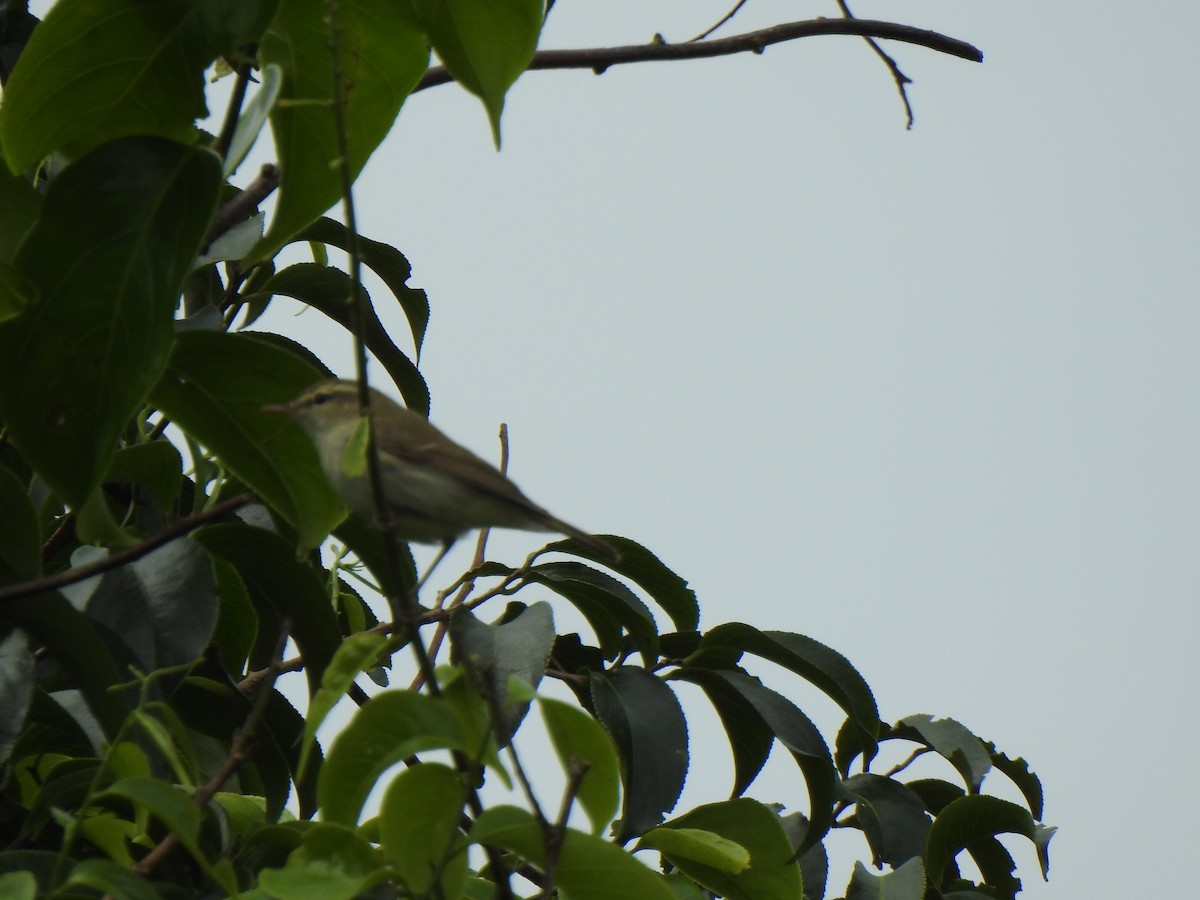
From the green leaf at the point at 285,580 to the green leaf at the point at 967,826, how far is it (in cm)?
123

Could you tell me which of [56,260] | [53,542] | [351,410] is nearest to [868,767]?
[351,410]

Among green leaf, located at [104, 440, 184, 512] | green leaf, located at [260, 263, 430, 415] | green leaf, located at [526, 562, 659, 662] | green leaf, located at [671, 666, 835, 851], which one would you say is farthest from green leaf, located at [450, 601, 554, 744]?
green leaf, located at [260, 263, 430, 415]

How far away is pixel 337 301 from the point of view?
2920mm

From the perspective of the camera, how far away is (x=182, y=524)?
1851mm

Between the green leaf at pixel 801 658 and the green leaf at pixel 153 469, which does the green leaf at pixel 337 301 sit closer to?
the green leaf at pixel 153 469

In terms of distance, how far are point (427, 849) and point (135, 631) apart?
801mm

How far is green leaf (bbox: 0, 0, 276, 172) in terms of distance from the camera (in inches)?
65.2

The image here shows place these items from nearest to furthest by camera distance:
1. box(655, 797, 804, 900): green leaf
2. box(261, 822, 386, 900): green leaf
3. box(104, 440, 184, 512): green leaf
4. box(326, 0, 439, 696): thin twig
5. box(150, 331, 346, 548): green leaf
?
1. box(326, 0, 439, 696): thin twig
2. box(261, 822, 386, 900): green leaf
3. box(150, 331, 346, 548): green leaf
4. box(655, 797, 804, 900): green leaf
5. box(104, 440, 184, 512): green leaf

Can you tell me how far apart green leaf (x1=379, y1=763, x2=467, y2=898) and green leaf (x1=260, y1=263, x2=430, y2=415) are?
4.56ft

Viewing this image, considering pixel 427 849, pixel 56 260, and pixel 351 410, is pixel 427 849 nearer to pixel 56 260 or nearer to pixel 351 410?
pixel 56 260

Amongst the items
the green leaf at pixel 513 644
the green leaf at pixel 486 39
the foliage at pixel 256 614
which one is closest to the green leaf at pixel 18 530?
the foliage at pixel 256 614

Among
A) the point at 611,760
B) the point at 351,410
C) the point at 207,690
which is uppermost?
the point at 351,410

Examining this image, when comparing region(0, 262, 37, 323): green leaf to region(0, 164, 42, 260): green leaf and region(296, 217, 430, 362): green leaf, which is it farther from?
region(296, 217, 430, 362): green leaf

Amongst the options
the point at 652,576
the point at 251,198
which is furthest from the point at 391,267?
the point at 652,576
